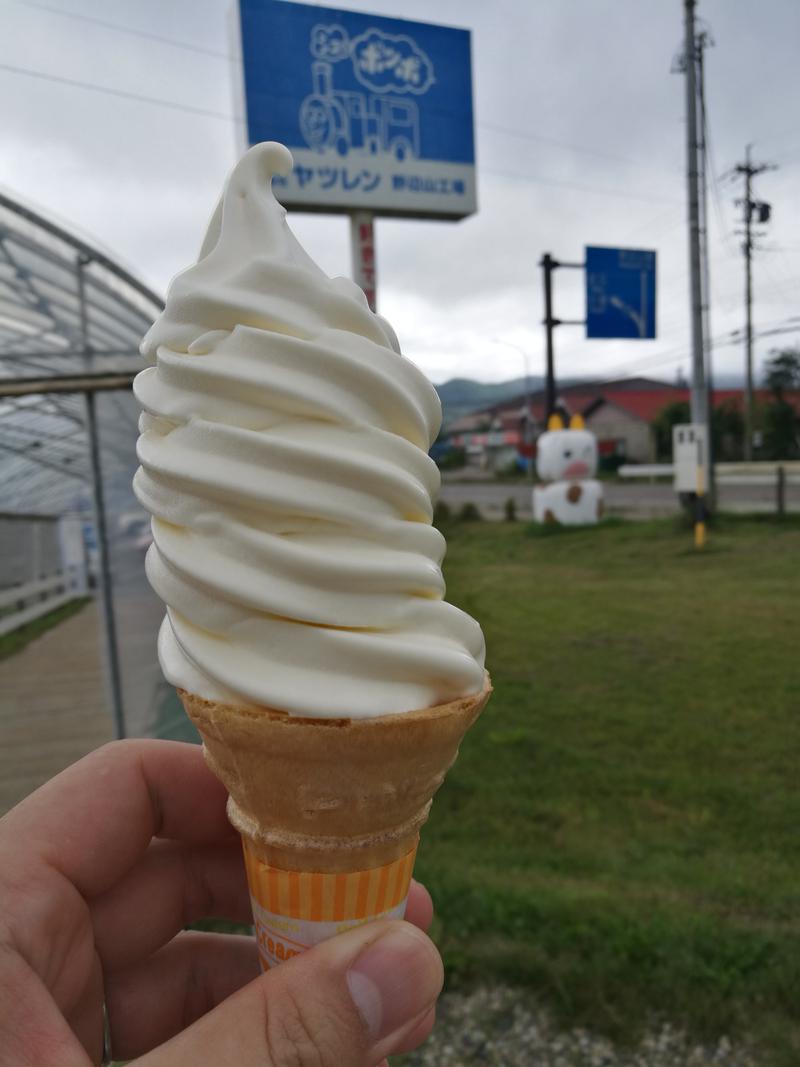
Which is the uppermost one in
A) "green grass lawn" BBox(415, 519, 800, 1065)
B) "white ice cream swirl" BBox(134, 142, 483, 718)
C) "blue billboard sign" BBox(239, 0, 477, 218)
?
"blue billboard sign" BBox(239, 0, 477, 218)

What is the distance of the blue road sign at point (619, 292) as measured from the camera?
10.6 m

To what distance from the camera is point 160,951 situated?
1.64 metres

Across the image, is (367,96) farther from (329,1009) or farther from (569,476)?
(569,476)

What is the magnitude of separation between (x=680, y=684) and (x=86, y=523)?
5.45m

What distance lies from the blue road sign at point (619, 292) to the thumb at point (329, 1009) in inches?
410

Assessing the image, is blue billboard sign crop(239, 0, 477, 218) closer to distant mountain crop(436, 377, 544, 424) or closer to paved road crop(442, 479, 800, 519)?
distant mountain crop(436, 377, 544, 424)

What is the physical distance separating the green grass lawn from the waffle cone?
1.51 metres

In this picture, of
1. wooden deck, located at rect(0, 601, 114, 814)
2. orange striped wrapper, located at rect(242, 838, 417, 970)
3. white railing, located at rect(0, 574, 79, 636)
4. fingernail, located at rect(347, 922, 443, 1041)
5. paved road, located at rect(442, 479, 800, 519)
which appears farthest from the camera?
paved road, located at rect(442, 479, 800, 519)

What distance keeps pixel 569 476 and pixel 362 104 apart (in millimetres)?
7888

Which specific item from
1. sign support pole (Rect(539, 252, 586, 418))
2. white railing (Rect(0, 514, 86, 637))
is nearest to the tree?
sign support pole (Rect(539, 252, 586, 418))

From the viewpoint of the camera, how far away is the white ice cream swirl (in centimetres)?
113

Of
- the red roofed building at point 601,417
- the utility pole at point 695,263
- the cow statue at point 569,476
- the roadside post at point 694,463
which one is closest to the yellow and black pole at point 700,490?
the roadside post at point 694,463

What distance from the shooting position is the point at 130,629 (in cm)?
423

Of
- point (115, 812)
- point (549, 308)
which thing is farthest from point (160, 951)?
point (549, 308)
